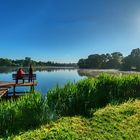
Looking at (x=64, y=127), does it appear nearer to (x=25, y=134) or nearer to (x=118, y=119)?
(x=25, y=134)

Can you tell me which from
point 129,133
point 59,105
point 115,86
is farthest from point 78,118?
point 115,86

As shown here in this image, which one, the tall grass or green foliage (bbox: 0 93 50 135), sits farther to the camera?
the tall grass

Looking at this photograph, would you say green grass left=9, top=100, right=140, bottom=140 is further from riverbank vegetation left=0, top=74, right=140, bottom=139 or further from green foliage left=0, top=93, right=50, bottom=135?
green foliage left=0, top=93, right=50, bottom=135

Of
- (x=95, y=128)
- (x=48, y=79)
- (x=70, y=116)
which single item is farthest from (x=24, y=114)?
(x=48, y=79)

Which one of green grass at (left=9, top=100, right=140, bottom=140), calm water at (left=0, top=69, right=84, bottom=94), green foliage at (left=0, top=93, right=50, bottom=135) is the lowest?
calm water at (left=0, top=69, right=84, bottom=94)

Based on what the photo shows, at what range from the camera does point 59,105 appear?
33.8 feet

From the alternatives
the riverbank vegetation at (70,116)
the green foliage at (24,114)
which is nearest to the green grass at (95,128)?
the riverbank vegetation at (70,116)

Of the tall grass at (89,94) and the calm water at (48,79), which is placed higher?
the tall grass at (89,94)

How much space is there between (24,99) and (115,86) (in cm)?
576

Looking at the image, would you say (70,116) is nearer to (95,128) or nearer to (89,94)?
(95,128)

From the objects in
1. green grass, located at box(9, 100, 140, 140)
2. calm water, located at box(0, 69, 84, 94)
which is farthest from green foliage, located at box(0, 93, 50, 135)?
calm water, located at box(0, 69, 84, 94)

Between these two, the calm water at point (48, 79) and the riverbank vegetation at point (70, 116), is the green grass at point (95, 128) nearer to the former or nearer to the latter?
the riverbank vegetation at point (70, 116)

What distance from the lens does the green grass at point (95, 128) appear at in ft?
26.2

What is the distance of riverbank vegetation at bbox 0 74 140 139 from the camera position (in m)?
8.38
